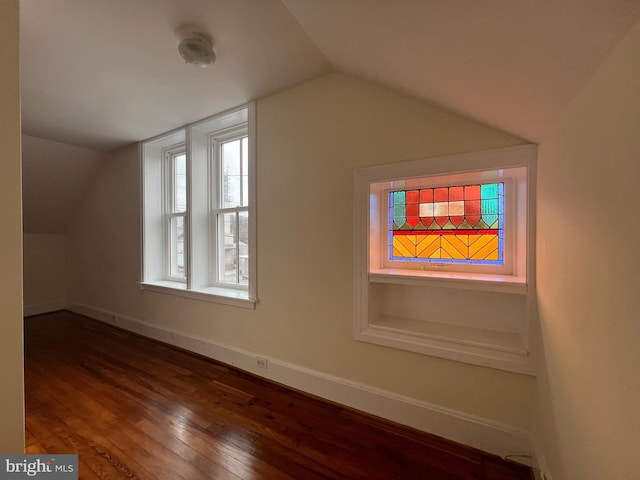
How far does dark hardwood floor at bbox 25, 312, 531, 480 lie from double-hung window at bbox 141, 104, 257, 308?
0.80 meters

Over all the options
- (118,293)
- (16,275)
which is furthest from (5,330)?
(118,293)

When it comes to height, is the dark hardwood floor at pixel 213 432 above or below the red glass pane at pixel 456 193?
below

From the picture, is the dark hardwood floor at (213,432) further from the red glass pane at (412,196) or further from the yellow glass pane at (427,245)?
the red glass pane at (412,196)

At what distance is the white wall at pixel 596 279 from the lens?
64 centimetres

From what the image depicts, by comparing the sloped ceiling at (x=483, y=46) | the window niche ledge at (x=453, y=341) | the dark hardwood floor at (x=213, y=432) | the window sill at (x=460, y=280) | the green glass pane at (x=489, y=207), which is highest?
the sloped ceiling at (x=483, y=46)

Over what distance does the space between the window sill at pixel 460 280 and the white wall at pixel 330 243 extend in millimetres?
302

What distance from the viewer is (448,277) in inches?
64.1

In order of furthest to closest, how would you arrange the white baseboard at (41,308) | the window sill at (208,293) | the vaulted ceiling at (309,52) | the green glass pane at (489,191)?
the white baseboard at (41,308) < the window sill at (208,293) < the green glass pane at (489,191) < the vaulted ceiling at (309,52)

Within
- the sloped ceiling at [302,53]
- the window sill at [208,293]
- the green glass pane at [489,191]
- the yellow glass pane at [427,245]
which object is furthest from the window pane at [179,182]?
the green glass pane at [489,191]

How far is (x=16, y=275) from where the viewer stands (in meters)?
0.76

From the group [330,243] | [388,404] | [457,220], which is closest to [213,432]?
[388,404]

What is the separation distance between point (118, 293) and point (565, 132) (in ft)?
15.4

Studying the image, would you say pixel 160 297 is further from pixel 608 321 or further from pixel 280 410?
pixel 608 321

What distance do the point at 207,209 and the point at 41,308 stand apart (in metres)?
3.88
